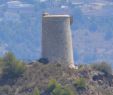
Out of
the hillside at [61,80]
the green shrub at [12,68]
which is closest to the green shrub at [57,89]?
the hillside at [61,80]

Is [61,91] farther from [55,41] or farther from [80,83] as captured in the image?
[55,41]

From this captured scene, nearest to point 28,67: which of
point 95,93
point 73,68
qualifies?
point 73,68

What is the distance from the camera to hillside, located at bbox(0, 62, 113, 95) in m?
43.7

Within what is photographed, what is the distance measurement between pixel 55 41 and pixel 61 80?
16.2 feet

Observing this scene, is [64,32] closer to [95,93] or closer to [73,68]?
[73,68]

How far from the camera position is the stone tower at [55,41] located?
4978 centimetres

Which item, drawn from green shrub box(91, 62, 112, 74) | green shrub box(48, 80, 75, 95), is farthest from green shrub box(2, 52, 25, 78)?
green shrub box(91, 62, 112, 74)

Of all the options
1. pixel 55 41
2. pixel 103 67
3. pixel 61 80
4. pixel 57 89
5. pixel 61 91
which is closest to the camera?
pixel 61 91

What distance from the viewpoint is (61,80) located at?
45281mm

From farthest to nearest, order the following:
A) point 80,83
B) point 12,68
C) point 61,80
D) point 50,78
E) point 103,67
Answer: point 103,67 → point 12,68 → point 50,78 → point 61,80 → point 80,83

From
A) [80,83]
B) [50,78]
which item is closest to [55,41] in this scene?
[50,78]

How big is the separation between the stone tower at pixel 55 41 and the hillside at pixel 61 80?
1.01 m

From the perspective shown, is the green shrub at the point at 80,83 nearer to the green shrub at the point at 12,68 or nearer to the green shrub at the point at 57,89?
the green shrub at the point at 57,89

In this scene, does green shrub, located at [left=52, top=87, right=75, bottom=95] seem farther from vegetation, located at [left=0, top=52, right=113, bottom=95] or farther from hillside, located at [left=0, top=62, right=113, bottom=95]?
hillside, located at [left=0, top=62, right=113, bottom=95]
